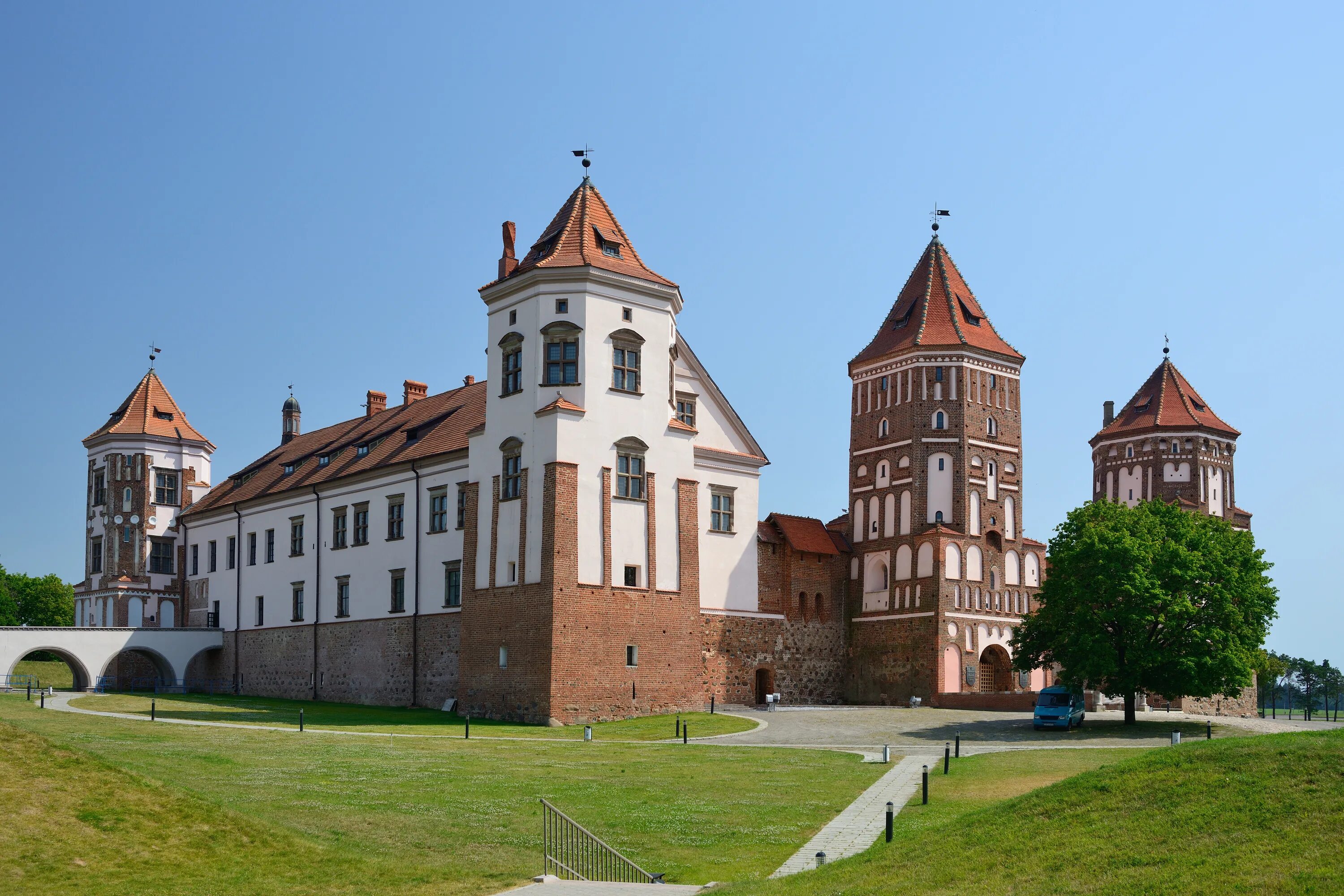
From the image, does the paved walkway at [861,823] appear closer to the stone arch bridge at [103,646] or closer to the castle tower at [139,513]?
the stone arch bridge at [103,646]

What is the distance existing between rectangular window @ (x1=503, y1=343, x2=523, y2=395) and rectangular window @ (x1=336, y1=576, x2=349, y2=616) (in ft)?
48.9

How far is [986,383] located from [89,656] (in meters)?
43.5

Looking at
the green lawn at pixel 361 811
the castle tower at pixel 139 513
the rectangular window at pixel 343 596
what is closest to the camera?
the green lawn at pixel 361 811

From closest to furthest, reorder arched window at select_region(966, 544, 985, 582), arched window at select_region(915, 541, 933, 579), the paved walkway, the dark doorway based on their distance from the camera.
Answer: the paved walkway → the dark doorway → arched window at select_region(915, 541, 933, 579) → arched window at select_region(966, 544, 985, 582)

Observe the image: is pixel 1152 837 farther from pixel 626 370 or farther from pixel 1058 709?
pixel 626 370

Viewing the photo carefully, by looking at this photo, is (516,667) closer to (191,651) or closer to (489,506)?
(489,506)

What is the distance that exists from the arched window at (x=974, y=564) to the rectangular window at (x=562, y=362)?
2130cm

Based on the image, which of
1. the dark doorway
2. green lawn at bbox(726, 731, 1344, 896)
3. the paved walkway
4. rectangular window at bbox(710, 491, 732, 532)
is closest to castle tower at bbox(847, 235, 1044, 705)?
the dark doorway

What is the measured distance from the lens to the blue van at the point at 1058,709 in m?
48.1

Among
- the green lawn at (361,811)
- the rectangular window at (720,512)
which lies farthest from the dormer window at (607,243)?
the green lawn at (361,811)

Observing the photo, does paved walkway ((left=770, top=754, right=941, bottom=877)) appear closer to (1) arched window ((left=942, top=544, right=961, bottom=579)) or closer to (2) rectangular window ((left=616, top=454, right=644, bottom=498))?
(2) rectangular window ((left=616, top=454, right=644, bottom=498))

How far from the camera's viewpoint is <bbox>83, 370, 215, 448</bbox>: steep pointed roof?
75938mm

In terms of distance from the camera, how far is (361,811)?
85.8 feet

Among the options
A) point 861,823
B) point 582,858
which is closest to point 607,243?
point 861,823
